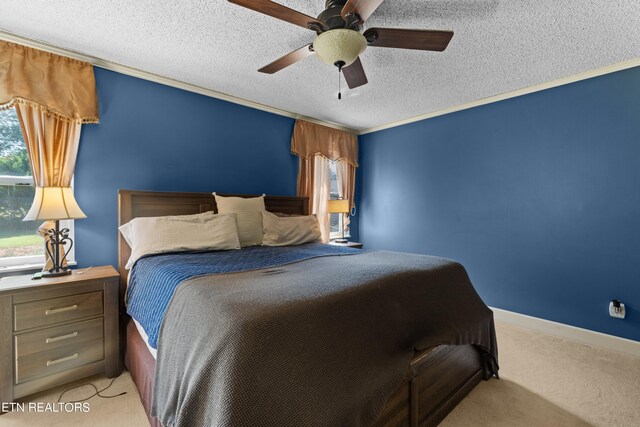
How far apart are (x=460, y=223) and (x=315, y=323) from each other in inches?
120

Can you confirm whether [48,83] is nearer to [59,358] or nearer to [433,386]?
[59,358]

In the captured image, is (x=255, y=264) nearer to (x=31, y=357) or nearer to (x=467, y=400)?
(x=31, y=357)

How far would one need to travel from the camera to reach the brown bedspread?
0.97m

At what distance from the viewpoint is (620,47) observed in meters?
2.26

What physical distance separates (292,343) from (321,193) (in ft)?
10.9

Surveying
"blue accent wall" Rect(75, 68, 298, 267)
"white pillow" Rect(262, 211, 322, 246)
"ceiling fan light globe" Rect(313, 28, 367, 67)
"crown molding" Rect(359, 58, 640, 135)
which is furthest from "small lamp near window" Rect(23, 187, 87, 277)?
"crown molding" Rect(359, 58, 640, 135)

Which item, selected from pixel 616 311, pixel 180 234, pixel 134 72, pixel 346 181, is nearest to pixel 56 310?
pixel 180 234

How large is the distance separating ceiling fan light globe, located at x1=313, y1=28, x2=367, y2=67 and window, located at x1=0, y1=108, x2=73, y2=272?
2.48 metres

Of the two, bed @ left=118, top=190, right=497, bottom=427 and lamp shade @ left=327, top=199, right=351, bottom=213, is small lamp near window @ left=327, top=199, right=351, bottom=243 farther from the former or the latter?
bed @ left=118, top=190, right=497, bottom=427

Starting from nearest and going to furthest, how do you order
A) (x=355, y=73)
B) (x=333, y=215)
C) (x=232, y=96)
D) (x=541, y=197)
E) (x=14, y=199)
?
1. (x=355, y=73)
2. (x=14, y=199)
3. (x=541, y=197)
4. (x=232, y=96)
5. (x=333, y=215)

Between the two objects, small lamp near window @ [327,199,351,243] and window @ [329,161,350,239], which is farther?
window @ [329,161,350,239]

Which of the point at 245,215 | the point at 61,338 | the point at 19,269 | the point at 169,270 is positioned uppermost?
the point at 245,215

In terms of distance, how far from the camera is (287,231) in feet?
9.72

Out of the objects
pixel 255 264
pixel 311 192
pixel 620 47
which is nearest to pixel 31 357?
pixel 255 264
